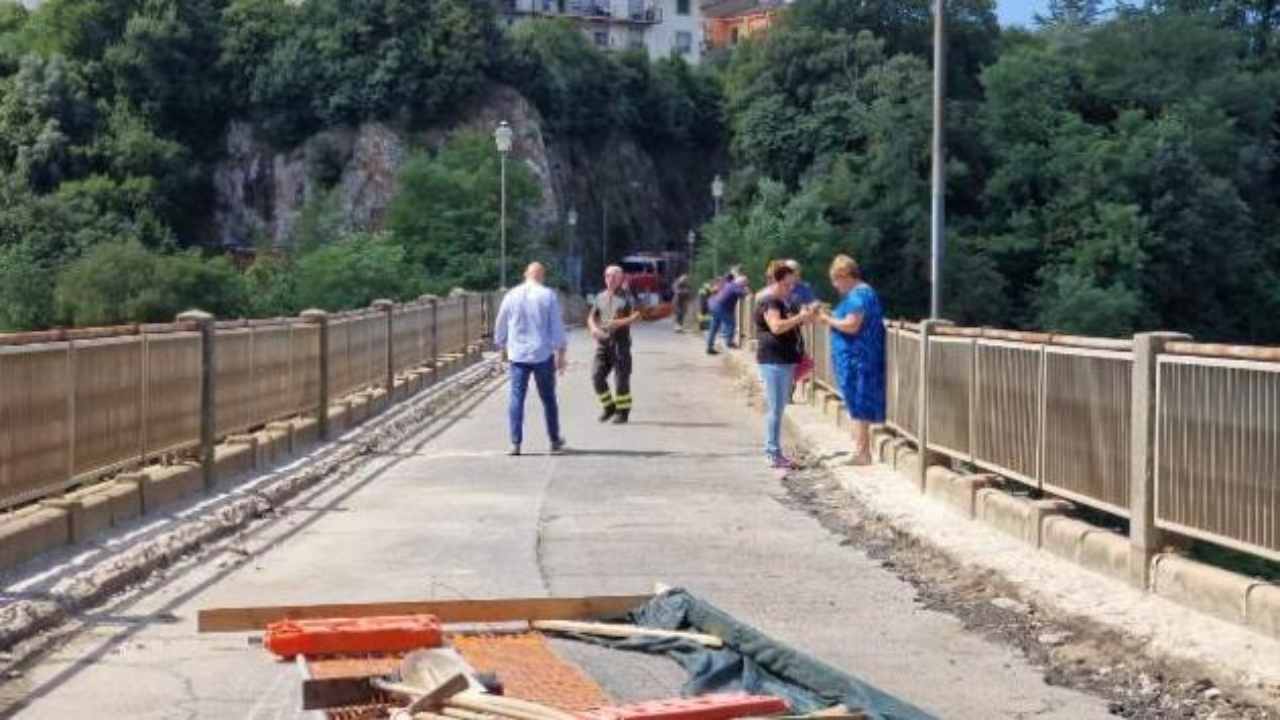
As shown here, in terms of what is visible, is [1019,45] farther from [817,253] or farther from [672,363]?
[672,363]

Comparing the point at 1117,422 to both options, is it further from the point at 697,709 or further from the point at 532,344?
the point at 532,344

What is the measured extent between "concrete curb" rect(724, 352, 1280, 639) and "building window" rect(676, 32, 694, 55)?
107 metres

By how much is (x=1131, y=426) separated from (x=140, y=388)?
7034mm

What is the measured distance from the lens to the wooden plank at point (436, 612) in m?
8.13

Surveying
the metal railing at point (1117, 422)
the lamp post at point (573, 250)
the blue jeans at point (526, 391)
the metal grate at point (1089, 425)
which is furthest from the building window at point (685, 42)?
the metal grate at point (1089, 425)

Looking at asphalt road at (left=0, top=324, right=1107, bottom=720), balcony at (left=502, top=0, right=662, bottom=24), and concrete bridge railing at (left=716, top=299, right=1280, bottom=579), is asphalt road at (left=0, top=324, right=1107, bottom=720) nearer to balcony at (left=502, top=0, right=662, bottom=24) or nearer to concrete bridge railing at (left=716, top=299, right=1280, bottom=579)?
concrete bridge railing at (left=716, top=299, right=1280, bottom=579)

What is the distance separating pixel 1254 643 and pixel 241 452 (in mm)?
9822

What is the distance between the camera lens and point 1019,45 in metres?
78.8

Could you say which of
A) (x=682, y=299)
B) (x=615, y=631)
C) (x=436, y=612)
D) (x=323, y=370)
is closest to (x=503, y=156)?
(x=682, y=299)

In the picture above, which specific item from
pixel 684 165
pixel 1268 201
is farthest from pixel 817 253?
pixel 684 165

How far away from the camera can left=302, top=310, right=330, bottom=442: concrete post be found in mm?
19344

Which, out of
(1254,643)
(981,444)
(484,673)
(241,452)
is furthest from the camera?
(241,452)

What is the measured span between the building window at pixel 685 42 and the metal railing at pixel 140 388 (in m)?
101

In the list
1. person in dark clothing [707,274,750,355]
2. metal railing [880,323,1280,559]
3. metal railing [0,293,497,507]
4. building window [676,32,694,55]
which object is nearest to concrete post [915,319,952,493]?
metal railing [880,323,1280,559]
